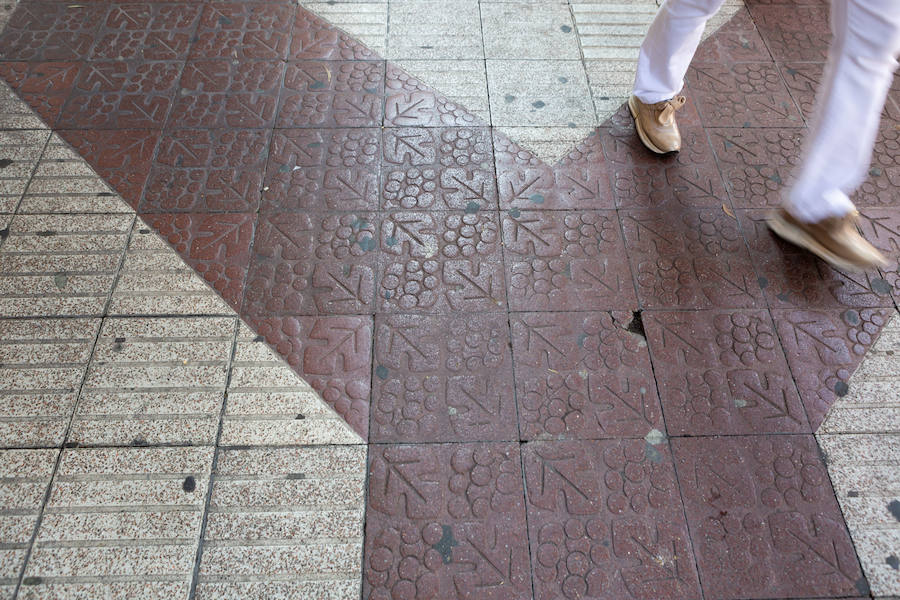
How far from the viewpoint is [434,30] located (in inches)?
128

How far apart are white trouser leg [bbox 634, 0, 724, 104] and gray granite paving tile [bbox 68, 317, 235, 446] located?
1.86 m

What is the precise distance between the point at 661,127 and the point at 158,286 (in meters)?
2.03

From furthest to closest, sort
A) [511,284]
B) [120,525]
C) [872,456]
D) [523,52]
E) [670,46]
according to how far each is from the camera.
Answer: [523,52], [670,46], [511,284], [872,456], [120,525]

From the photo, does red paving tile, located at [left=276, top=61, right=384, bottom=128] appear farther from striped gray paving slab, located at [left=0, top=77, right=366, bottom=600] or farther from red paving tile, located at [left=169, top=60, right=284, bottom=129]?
striped gray paving slab, located at [left=0, top=77, right=366, bottom=600]

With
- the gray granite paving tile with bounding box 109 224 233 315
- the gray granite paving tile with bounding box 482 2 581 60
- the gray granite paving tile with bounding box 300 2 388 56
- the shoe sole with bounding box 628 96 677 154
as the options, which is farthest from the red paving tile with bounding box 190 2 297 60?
the shoe sole with bounding box 628 96 677 154

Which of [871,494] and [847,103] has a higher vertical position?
[847,103]

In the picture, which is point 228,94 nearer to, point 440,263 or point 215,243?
point 215,243

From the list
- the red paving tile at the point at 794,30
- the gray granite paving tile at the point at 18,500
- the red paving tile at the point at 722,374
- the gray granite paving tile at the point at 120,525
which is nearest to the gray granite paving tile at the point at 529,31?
the red paving tile at the point at 794,30

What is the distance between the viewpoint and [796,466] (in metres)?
1.93

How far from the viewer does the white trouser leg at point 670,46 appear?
2.33m

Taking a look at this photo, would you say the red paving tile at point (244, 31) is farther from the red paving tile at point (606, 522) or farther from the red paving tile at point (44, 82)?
the red paving tile at point (606, 522)

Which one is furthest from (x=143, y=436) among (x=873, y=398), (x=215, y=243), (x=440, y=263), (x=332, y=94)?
(x=873, y=398)

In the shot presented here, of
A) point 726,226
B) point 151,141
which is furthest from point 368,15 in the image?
point 726,226

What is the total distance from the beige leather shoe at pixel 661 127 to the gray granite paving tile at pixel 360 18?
1.29 metres
